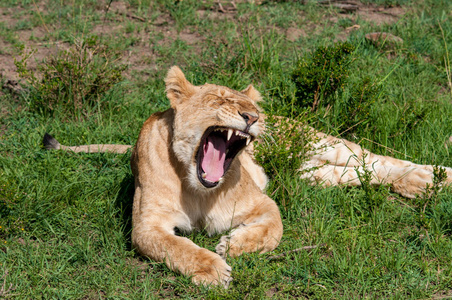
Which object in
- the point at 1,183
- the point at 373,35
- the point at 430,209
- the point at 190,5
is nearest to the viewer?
the point at 1,183

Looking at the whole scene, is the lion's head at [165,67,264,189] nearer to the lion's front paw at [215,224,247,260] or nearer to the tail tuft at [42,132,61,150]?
the lion's front paw at [215,224,247,260]

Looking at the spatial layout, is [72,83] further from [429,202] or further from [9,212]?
[429,202]

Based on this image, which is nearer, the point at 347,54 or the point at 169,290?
the point at 169,290

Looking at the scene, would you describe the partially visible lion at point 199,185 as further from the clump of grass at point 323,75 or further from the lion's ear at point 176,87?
the clump of grass at point 323,75

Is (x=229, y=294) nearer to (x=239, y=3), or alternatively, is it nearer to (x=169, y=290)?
(x=169, y=290)

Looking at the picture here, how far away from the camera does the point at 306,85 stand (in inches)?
198

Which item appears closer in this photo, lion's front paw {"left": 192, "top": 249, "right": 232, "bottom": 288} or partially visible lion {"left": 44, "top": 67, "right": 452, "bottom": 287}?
lion's front paw {"left": 192, "top": 249, "right": 232, "bottom": 288}

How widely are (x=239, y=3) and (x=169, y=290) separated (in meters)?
5.10

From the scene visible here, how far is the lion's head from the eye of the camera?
3.33 m

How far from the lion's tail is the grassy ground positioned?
7cm

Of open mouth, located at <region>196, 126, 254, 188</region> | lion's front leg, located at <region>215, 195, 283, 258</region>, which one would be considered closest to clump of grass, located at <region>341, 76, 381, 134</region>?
lion's front leg, located at <region>215, 195, 283, 258</region>

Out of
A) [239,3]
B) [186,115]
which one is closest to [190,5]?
[239,3]

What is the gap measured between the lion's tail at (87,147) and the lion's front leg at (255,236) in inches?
57.5

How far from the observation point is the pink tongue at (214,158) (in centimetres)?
347
